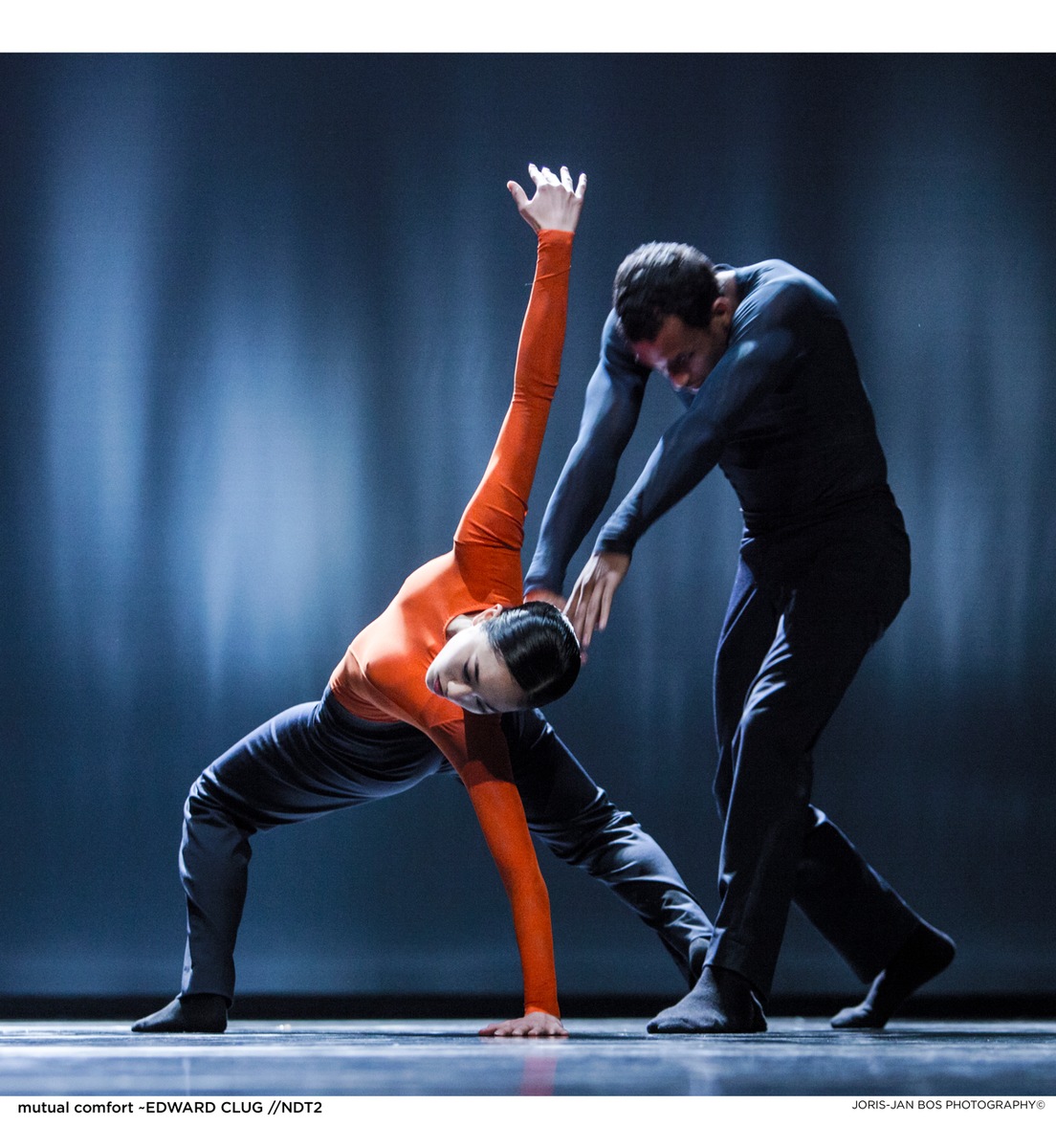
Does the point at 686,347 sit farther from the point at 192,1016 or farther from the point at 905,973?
the point at 192,1016

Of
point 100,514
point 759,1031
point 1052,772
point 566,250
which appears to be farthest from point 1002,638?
point 100,514

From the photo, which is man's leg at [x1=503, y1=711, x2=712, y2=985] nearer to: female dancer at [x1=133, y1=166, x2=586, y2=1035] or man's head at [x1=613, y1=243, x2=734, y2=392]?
female dancer at [x1=133, y1=166, x2=586, y2=1035]

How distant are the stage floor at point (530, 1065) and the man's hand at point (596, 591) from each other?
508mm

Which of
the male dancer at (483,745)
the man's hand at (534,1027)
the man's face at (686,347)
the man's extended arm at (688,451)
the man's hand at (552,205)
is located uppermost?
the man's hand at (552,205)

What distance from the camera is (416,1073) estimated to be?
48.2 inches

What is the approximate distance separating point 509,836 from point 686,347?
2.24 feet

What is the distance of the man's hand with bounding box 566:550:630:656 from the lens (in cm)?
159

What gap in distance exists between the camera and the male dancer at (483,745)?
1.57m

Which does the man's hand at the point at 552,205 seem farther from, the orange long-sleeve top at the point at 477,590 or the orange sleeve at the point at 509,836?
the orange sleeve at the point at 509,836

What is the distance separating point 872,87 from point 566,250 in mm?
1016

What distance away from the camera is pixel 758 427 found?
1.77 m

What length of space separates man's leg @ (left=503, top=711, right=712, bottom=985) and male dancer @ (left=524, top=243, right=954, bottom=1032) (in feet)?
0.51

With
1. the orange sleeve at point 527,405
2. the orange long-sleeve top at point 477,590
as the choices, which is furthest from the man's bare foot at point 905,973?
the orange sleeve at point 527,405

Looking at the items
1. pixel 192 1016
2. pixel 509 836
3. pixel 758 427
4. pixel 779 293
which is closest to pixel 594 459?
pixel 758 427
